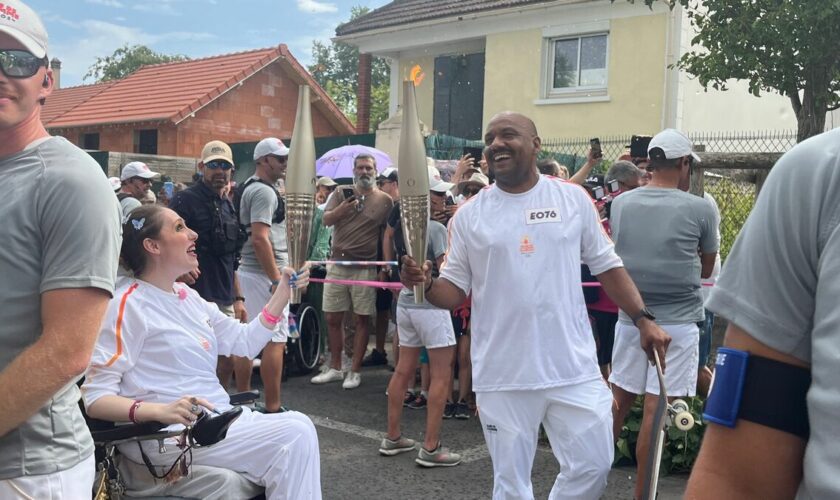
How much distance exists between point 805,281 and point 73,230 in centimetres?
158

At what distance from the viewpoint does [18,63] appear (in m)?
2.04

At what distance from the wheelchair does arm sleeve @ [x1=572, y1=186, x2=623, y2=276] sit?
1826mm

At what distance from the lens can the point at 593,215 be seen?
3.97m

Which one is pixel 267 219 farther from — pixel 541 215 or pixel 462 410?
pixel 541 215

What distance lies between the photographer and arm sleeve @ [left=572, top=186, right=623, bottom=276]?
3.94 meters

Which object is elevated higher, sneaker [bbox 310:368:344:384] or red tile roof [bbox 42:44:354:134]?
red tile roof [bbox 42:44:354:134]

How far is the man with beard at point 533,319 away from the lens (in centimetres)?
373

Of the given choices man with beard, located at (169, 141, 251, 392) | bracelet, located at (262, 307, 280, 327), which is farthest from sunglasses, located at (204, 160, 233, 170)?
bracelet, located at (262, 307, 280, 327)

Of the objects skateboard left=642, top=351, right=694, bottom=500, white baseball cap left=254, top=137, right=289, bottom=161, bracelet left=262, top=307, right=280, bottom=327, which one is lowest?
skateboard left=642, top=351, right=694, bottom=500

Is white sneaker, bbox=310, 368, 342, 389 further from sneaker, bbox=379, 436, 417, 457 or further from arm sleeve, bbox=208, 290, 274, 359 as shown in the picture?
arm sleeve, bbox=208, 290, 274, 359

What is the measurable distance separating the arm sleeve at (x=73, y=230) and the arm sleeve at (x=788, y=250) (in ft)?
4.70

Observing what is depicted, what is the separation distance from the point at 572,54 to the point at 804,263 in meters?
17.3

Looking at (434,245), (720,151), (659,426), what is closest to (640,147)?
(434,245)

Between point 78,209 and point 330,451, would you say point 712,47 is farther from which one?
point 78,209
